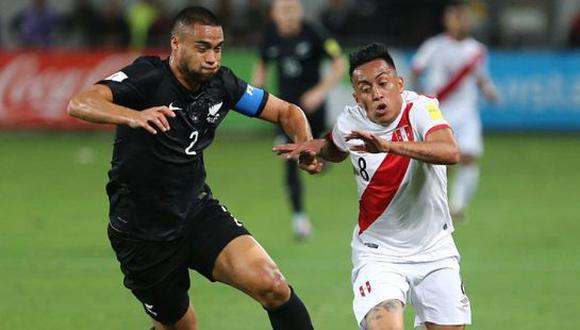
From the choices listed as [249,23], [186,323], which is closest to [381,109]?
[186,323]

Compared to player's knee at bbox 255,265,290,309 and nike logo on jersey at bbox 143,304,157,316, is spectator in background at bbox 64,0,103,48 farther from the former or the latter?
player's knee at bbox 255,265,290,309

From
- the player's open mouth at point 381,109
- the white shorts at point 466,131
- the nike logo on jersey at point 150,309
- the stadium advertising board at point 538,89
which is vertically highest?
the player's open mouth at point 381,109

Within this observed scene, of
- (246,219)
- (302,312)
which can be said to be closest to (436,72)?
(246,219)

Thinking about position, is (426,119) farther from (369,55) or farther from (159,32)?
(159,32)

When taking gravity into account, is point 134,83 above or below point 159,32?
above

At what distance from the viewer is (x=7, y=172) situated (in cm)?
1933

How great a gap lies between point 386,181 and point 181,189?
129 centimetres

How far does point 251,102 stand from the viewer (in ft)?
27.0

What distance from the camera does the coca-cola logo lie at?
77.6ft

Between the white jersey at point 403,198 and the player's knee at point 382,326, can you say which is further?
the white jersey at point 403,198

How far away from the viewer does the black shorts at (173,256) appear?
799cm

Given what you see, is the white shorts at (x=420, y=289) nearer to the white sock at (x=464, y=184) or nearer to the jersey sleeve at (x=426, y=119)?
the jersey sleeve at (x=426, y=119)

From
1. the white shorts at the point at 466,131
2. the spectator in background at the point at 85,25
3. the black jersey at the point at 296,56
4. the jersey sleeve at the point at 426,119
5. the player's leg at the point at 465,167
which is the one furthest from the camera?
the spectator in background at the point at 85,25

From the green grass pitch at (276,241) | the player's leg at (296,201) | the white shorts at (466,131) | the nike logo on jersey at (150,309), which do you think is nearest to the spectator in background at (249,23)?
the green grass pitch at (276,241)
